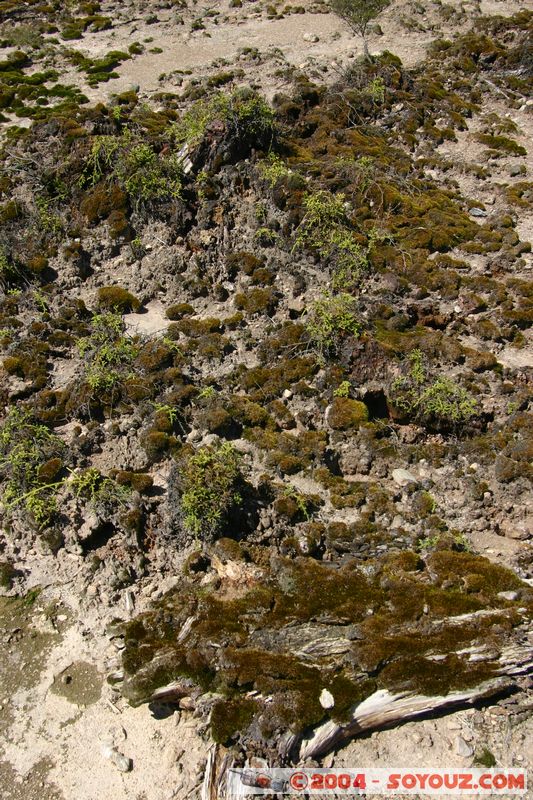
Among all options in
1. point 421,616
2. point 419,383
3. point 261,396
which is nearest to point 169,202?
A: point 261,396

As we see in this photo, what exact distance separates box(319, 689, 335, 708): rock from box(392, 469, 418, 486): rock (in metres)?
5.08

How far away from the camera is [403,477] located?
13.3 metres

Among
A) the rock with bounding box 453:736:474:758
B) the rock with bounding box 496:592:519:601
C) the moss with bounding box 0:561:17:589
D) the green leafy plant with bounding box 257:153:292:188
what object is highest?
the green leafy plant with bounding box 257:153:292:188

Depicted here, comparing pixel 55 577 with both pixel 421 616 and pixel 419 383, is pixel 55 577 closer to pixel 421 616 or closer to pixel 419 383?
pixel 421 616

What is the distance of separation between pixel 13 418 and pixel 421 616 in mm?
10205

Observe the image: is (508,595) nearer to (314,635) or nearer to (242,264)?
(314,635)

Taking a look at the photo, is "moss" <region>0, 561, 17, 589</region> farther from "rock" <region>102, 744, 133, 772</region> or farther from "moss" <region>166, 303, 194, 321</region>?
"moss" <region>166, 303, 194, 321</region>

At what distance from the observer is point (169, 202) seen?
19594 millimetres

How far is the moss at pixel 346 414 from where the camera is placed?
14.3 m

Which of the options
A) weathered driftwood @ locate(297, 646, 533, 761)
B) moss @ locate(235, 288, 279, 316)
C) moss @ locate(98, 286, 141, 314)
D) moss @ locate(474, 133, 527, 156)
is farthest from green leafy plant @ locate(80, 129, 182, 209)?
weathered driftwood @ locate(297, 646, 533, 761)

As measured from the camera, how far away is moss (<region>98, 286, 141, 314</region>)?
59.4ft

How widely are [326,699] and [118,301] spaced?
12702 mm

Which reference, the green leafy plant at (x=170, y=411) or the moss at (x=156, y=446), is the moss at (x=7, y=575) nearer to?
the moss at (x=156, y=446)

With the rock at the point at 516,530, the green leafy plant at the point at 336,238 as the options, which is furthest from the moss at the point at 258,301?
the rock at the point at 516,530
